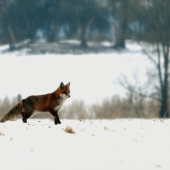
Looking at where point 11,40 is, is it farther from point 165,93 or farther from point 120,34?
point 165,93

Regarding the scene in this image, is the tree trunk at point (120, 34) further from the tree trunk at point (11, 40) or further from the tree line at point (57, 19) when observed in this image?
the tree trunk at point (11, 40)

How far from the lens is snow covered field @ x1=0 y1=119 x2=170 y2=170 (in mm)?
6105

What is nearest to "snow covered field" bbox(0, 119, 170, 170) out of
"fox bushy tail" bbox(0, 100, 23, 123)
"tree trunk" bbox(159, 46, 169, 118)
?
"fox bushy tail" bbox(0, 100, 23, 123)

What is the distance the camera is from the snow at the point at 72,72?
32.2 m

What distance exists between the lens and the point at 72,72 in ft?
140

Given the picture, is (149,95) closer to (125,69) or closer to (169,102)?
(169,102)

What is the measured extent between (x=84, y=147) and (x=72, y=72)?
35.8m

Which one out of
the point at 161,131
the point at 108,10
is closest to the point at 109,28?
the point at 108,10

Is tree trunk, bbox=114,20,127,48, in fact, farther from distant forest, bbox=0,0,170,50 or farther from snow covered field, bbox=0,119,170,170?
snow covered field, bbox=0,119,170,170

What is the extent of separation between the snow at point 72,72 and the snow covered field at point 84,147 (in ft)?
63.5

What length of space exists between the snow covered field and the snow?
19.4m

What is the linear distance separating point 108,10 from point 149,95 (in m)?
30.8

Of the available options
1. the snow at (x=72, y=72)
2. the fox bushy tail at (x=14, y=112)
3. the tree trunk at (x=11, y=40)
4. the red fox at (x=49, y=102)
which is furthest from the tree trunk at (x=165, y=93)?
the tree trunk at (x=11, y=40)

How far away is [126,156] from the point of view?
258 inches
